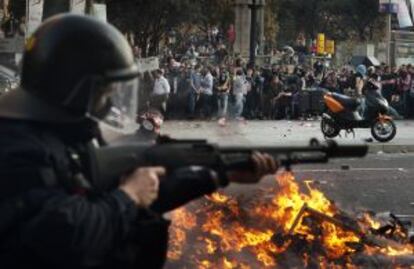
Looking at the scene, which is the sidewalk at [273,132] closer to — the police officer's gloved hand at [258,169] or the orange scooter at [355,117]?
the orange scooter at [355,117]

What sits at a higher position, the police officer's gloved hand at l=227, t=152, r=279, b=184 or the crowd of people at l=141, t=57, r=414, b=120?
the police officer's gloved hand at l=227, t=152, r=279, b=184

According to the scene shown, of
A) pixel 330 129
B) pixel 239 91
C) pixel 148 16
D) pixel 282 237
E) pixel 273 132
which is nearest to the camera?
pixel 282 237

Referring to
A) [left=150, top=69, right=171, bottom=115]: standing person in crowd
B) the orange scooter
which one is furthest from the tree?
the orange scooter

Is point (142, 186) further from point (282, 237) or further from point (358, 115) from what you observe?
point (358, 115)

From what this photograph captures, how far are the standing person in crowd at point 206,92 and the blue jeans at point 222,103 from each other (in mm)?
210

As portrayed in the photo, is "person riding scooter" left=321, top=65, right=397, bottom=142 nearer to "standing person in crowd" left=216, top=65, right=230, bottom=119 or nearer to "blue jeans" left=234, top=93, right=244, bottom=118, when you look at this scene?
"blue jeans" left=234, top=93, right=244, bottom=118

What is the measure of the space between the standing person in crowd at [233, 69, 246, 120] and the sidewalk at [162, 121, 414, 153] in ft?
2.08

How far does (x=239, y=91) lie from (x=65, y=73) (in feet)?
57.0

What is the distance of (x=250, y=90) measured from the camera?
20000 millimetres

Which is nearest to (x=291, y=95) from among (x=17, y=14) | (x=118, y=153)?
(x=17, y=14)

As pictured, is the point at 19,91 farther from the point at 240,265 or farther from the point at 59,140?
the point at 240,265

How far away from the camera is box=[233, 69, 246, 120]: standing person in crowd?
19.5 m

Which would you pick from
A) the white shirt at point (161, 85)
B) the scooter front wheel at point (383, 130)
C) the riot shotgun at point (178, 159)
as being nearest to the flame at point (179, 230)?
the riot shotgun at point (178, 159)

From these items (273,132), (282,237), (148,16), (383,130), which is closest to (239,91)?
(273,132)
